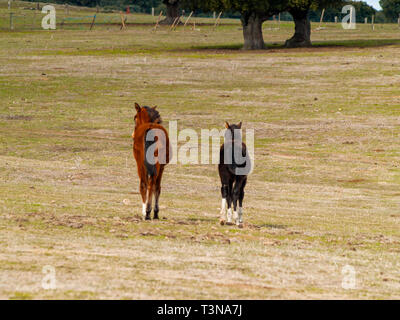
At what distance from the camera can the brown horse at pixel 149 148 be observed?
1762cm

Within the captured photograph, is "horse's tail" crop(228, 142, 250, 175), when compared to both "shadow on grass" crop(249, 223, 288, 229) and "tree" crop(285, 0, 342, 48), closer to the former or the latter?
"shadow on grass" crop(249, 223, 288, 229)

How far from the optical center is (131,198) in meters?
24.1

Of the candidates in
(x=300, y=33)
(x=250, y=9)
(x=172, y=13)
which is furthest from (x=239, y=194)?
(x=172, y=13)

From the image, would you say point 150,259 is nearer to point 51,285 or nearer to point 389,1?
point 51,285

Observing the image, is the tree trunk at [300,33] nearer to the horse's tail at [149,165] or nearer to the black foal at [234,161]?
the black foal at [234,161]

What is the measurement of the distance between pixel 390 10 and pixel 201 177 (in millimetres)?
171226

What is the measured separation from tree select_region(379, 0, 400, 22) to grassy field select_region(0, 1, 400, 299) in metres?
111

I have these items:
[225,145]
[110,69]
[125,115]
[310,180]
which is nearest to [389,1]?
[110,69]

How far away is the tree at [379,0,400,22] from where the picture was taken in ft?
621

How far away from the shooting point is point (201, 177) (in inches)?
1211

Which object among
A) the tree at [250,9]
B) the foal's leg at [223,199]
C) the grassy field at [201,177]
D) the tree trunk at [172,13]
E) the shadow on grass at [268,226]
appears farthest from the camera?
the tree trunk at [172,13]

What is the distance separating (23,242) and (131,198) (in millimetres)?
9092

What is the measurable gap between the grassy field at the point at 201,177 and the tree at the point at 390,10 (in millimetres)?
111456

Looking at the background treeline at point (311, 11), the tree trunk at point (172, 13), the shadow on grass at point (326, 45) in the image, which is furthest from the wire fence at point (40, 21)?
the background treeline at point (311, 11)
